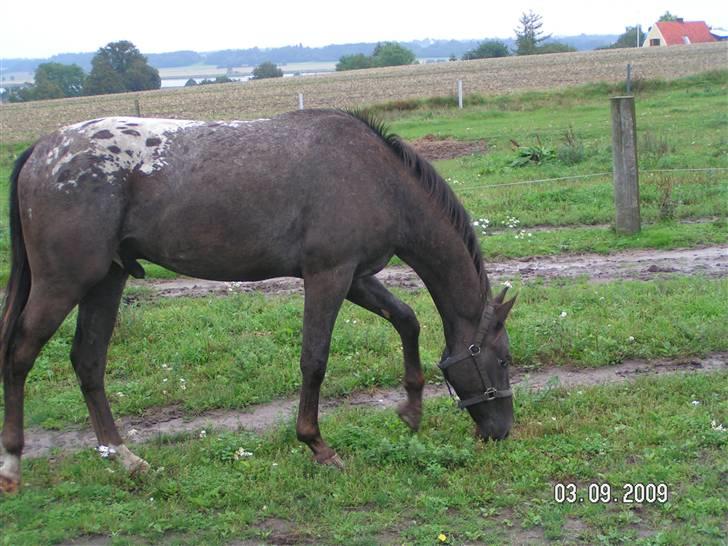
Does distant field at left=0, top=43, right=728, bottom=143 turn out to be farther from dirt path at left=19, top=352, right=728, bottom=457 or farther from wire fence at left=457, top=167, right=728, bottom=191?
dirt path at left=19, top=352, right=728, bottom=457

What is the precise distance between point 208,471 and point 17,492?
109 cm

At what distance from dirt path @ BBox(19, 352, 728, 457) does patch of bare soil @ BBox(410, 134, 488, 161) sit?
10605mm

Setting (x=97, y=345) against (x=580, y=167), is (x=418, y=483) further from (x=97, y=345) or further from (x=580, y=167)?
(x=580, y=167)

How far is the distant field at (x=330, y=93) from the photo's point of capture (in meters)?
31.4

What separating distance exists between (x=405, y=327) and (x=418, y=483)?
126cm

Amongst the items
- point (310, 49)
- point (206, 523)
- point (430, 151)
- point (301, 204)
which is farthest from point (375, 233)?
point (310, 49)

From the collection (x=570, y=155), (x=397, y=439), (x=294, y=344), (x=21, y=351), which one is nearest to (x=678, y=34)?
(x=570, y=155)

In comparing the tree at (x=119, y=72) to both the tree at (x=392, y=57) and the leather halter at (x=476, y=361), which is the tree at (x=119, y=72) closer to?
the leather halter at (x=476, y=361)

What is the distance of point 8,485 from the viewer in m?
4.96

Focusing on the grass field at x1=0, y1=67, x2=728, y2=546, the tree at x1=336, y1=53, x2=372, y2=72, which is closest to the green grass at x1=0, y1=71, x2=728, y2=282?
the grass field at x1=0, y1=67, x2=728, y2=546

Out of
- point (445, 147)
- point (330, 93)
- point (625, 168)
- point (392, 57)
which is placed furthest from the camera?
point (392, 57)

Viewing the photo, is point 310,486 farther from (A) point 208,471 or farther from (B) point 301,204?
(B) point 301,204

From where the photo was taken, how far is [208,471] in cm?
512

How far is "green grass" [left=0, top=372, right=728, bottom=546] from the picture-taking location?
4.35 meters
